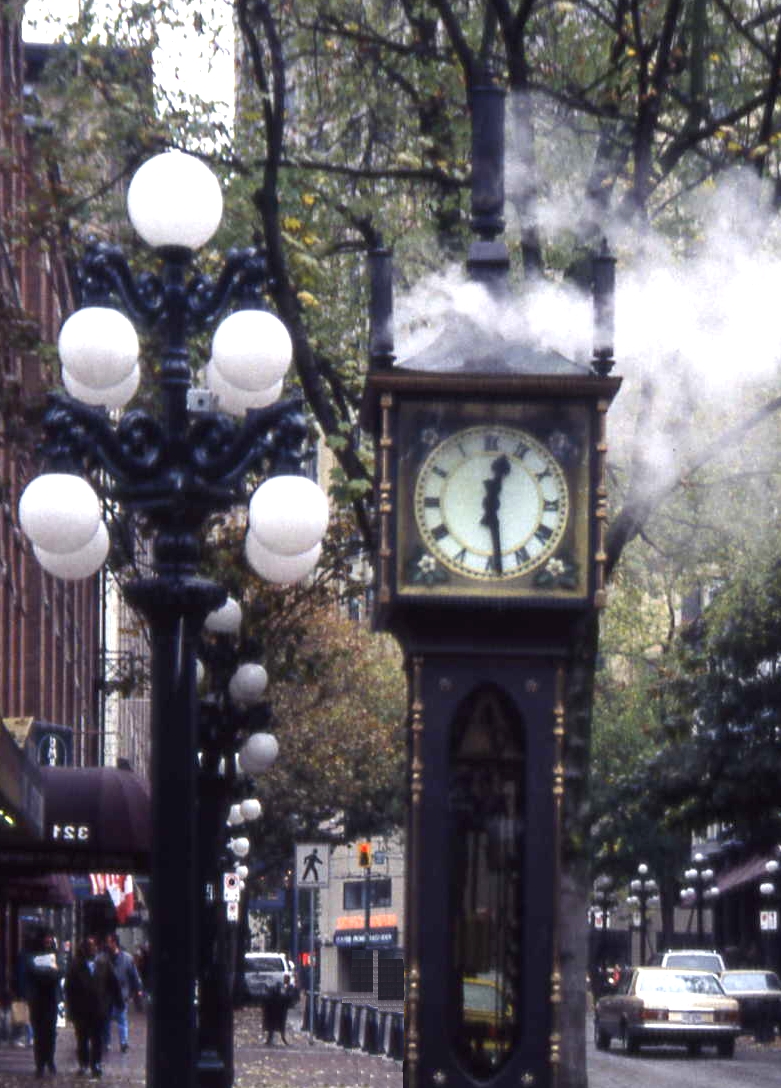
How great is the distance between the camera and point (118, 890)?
157 feet

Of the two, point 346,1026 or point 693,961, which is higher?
point 693,961

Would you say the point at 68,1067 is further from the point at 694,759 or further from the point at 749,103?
the point at 749,103

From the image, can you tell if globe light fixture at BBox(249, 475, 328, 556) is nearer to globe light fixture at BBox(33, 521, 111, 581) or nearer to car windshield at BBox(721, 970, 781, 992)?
globe light fixture at BBox(33, 521, 111, 581)

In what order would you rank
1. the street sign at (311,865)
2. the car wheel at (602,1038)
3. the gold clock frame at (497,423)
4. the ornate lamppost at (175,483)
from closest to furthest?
the gold clock frame at (497,423), the ornate lamppost at (175,483), the street sign at (311,865), the car wheel at (602,1038)

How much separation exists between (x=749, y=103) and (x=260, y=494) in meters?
6.40

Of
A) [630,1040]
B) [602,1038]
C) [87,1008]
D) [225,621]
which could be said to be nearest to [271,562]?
[225,621]

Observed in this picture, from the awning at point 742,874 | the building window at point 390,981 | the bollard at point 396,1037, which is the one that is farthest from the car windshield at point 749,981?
the bollard at point 396,1037

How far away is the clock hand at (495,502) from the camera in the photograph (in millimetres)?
7688

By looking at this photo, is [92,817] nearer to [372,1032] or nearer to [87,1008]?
[87,1008]

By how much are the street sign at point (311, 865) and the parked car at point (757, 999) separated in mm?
12108

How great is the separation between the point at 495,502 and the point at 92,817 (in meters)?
17.4

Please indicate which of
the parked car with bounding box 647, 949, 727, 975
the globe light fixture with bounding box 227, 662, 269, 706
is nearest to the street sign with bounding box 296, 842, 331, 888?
the parked car with bounding box 647, 949, 727, 975

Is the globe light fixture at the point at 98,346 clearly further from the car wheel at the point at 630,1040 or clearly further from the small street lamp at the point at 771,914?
the small street lamp at the point at 771,914

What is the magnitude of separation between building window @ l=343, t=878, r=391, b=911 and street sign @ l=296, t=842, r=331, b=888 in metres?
52.7
